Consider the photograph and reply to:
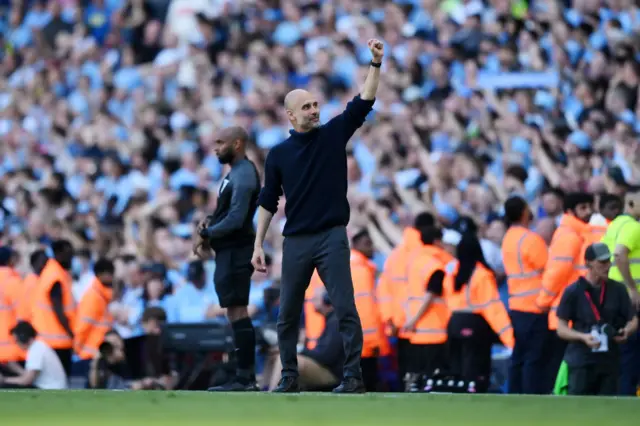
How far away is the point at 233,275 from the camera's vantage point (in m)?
10.9

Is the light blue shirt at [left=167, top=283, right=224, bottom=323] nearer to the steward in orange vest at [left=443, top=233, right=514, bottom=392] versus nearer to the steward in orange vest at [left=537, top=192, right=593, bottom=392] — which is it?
the steward in orange vest at [left=443, top=233, right=514, bottom=392]

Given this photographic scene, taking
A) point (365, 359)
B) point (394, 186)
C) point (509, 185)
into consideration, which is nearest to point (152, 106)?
point (394, 186)

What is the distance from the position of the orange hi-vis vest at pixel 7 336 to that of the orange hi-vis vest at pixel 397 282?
365 centimetres

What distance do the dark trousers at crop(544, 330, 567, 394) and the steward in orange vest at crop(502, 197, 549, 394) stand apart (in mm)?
88

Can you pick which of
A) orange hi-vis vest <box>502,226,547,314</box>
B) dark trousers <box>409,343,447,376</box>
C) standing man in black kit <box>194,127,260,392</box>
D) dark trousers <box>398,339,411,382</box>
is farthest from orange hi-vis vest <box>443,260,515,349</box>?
standing man in black kit <box>194,127,260,392</box>

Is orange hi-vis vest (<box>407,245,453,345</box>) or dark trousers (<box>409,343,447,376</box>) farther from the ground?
orange hi-vis vest (<box>407,245,453,345</box>)

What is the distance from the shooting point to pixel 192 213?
1922 centimetres

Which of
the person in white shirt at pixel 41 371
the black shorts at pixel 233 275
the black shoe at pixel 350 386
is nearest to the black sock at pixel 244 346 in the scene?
the black shorts at pixel 233 275

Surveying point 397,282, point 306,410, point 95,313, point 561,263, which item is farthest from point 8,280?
point 306,410

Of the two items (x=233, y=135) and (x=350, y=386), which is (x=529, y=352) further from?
(x=350, y=386)

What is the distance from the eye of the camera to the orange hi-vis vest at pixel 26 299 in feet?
52.4

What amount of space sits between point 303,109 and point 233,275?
176 cm

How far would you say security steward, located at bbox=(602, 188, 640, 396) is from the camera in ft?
40.9

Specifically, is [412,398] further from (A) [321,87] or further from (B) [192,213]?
(A) [321,87]
